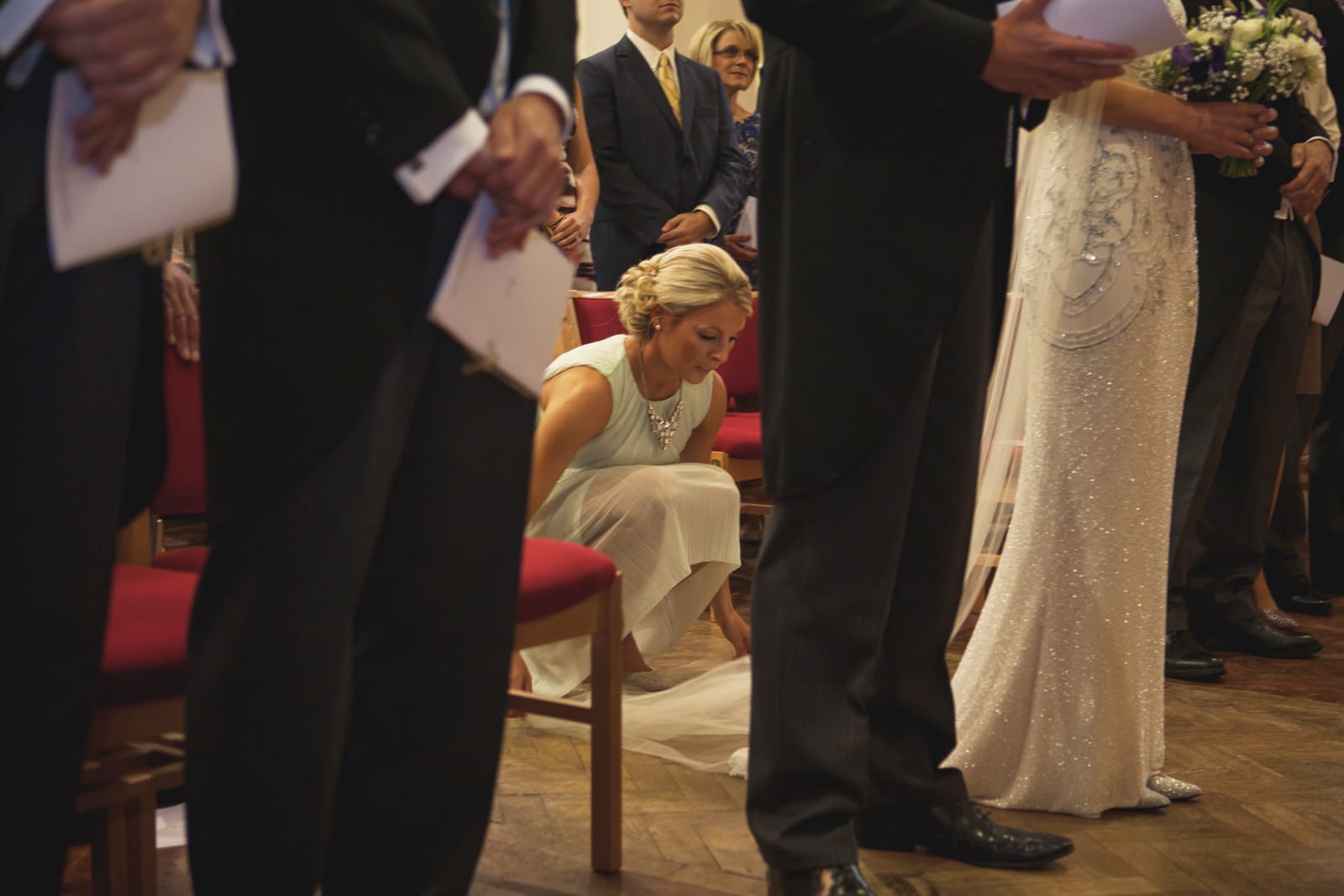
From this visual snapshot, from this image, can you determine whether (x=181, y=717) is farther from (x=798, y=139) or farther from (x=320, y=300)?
(x=798, y=139)

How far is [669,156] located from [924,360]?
2805 mm

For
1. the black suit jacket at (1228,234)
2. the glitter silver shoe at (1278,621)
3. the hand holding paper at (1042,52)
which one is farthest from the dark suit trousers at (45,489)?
the glitter silver shoe at (1278,621)

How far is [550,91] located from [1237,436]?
2.80 m

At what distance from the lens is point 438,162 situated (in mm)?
1183

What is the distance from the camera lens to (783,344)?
1760 millimetres

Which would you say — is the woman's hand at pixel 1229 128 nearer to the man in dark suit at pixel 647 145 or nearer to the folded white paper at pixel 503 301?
the folded white paper at pixel 503 301

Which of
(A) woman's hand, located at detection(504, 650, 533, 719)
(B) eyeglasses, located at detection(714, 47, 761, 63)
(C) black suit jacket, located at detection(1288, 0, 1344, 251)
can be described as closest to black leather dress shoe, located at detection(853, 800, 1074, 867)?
(A) woman's hand, located at detection(504, 650, 533, 719)

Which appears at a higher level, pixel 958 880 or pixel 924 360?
pixel 924 360

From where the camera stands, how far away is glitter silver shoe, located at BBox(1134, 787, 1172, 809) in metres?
2.34

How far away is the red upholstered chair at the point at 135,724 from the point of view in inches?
54.1

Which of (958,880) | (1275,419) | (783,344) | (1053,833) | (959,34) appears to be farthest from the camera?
(1275,419)

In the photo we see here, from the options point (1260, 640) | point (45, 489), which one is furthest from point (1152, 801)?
point (45, 489)

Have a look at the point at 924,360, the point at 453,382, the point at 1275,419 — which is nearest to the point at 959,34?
the point at 924,360

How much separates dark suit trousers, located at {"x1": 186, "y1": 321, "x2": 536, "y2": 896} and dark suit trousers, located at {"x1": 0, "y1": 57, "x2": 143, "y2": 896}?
0.12 m
